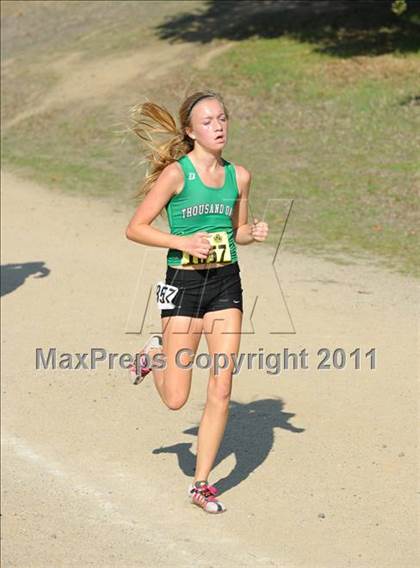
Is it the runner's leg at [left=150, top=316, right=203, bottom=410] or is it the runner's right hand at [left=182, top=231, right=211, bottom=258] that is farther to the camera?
the runner's leg at [left=150, top=316, right=203, bottom=410]

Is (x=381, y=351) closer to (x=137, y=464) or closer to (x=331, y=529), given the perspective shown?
(x=137, y=464)

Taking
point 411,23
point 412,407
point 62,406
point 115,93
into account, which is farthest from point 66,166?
point 412,407

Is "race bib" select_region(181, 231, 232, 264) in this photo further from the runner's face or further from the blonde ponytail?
the runner's face

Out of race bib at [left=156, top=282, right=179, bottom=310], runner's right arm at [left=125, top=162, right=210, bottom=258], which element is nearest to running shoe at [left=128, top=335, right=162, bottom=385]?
race bib at [left=156, top=282, right=179, bottom=310]

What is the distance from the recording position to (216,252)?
26.4 feet

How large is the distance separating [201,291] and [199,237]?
456mm

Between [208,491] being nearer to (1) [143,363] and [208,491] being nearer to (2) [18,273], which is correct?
(1) [143,363]

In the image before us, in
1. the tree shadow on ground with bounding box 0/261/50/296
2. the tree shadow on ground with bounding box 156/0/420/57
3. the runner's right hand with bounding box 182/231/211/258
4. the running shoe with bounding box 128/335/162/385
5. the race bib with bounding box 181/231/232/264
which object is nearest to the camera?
the runner's right hand with bounding box 182/231/211/258

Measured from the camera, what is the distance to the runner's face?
8.05 meters

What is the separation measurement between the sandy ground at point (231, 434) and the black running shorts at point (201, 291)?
1.52 metres

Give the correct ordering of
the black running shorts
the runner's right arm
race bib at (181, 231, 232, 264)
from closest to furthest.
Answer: the runner's right arm, race bib at (181, 231, 232, 264), the black running shorts

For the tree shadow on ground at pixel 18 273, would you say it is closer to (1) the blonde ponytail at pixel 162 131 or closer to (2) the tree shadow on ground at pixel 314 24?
(1) the blonde ponytail at pixel 162 131

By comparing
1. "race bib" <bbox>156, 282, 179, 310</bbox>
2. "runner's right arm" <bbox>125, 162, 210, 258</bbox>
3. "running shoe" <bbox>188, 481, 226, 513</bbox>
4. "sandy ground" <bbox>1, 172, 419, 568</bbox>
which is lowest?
"sandy ground" <bbox>1, 172, 419, 568</bbox>

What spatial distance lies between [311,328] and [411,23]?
52.1ft
